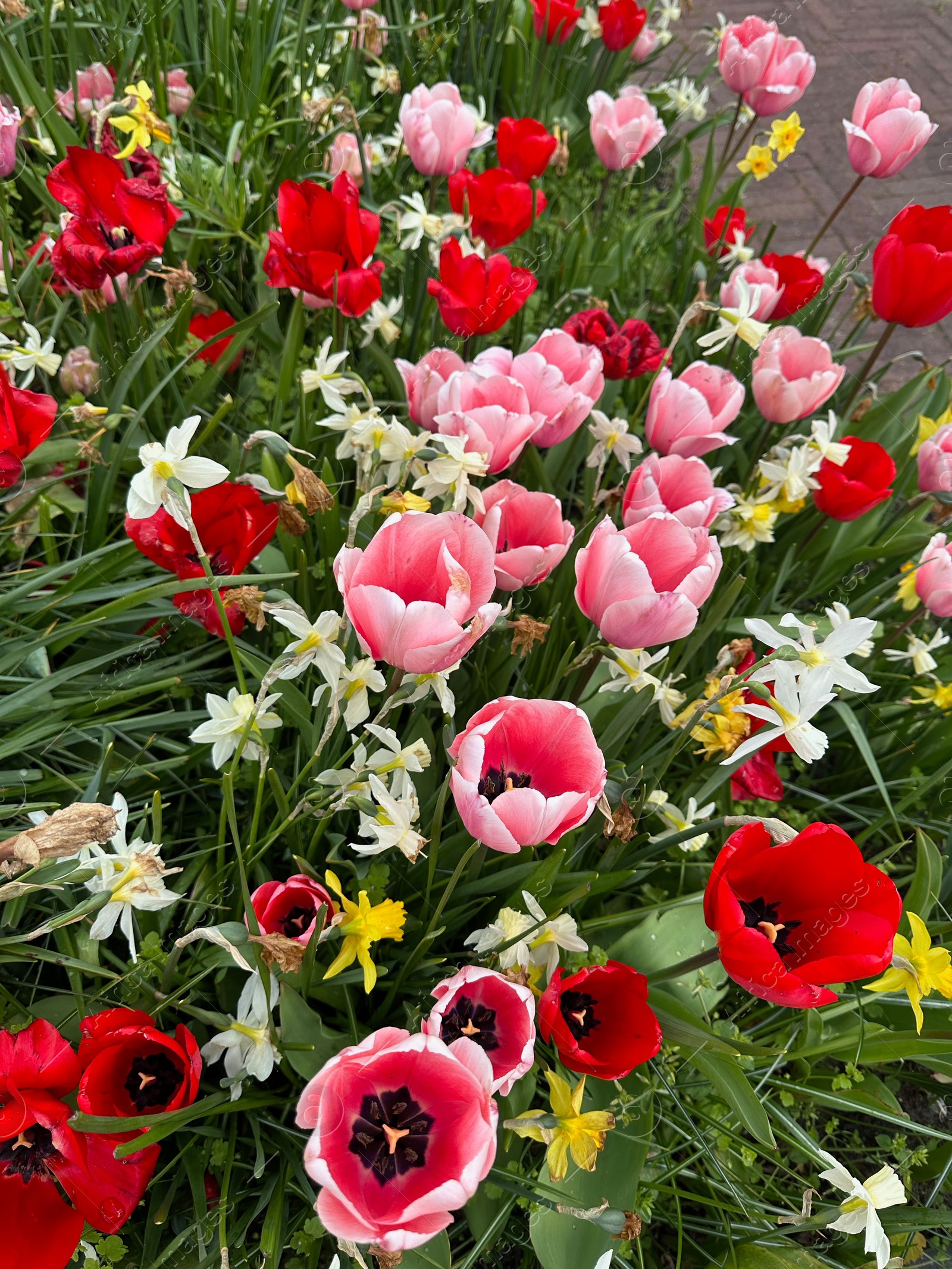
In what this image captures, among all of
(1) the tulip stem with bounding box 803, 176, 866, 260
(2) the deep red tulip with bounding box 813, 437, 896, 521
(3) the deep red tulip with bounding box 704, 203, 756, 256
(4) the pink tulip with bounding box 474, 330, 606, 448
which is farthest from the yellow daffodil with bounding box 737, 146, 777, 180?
(4) the pink tulip with bounding box 474, 330, 606, 448

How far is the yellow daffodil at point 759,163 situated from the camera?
265 cm

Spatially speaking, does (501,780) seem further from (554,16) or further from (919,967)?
(554,16)

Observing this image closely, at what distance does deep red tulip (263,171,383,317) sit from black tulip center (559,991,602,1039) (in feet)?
4.16

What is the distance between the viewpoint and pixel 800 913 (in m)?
1.16

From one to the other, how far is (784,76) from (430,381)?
1570 millimetres

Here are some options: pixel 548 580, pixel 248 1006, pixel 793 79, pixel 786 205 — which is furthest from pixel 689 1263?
pixel 786 205

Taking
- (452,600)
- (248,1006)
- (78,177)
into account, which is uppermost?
(78,177)

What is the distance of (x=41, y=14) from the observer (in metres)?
2.63

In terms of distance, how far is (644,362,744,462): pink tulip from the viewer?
5.18 ft

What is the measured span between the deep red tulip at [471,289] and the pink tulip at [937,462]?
1.03 meters

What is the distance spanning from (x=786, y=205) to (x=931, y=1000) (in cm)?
261

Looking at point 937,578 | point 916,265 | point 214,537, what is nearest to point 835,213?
point 916,265

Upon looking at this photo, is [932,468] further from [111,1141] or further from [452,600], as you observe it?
[111,1141]

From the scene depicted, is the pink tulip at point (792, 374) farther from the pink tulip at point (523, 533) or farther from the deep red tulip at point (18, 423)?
the deep red tulip at point (18, 423)
